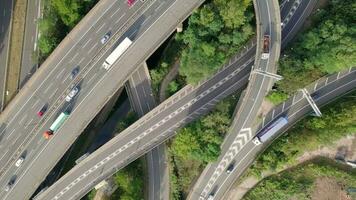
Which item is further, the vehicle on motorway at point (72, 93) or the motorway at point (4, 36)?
the motorway at point (4, 36)

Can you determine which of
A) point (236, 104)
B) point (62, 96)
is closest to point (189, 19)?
point (236, 104)

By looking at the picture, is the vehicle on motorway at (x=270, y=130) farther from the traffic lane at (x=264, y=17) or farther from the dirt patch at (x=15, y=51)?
the dirt patch at (x=15, y=51)

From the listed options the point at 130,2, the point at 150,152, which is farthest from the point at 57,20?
the point at 150,152

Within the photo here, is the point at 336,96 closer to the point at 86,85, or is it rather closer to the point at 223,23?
the point at 223,23

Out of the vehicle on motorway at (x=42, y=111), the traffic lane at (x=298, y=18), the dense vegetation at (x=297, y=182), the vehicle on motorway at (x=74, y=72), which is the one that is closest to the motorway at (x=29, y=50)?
the vehicle on motorway at (x=42, y=111)

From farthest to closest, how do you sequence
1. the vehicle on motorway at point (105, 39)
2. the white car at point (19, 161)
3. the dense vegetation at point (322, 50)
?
the white car at point (19, 161), the vehicle on motorway at point (105, 39), the dense vegetation at point (322, 50)

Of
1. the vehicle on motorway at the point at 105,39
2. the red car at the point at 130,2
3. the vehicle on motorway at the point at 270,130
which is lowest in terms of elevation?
the vehicle on motorway at the point at 270,130

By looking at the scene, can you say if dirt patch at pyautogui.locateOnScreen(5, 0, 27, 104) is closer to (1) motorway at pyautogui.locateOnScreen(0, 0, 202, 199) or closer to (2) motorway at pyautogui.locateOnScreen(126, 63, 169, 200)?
(1) motorway at pyautogui.locateOnScreen(0, 0, 202, 199)
